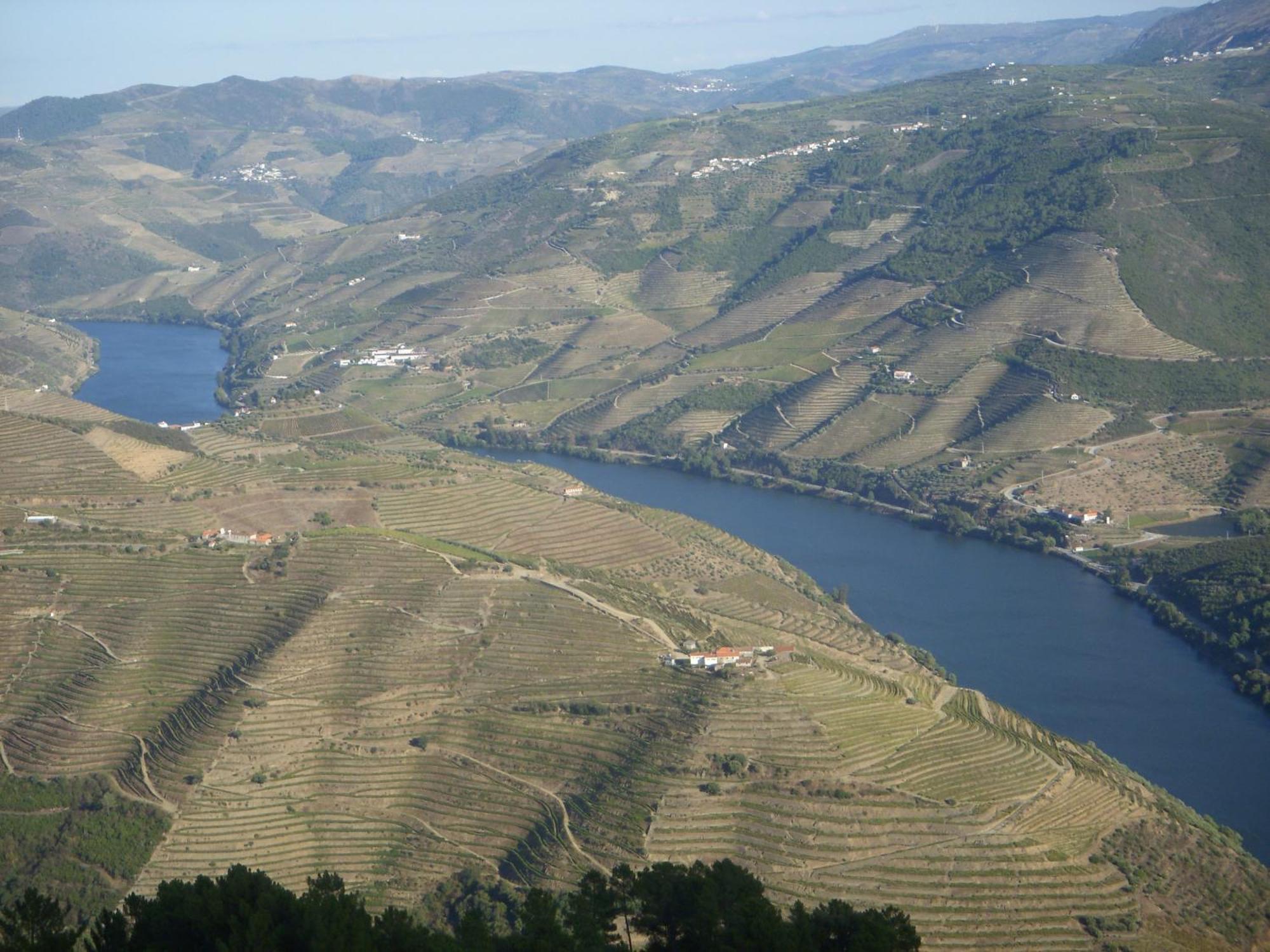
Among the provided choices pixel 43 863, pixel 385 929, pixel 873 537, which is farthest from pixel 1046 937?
pixel 873 537

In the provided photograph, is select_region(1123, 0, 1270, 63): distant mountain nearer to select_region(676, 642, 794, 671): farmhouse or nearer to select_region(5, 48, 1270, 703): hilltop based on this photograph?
select_region(5, 48, 1270, 703): hilltop

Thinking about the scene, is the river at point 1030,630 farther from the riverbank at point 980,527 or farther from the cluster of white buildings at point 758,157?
the cluster of white buildings at point 758,157

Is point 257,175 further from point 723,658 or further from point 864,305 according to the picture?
point 723,658

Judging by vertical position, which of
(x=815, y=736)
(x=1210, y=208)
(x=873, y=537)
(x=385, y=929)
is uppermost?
(x=1210, y=208)

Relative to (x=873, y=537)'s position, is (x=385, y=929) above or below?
above

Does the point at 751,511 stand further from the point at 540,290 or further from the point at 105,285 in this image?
the point at 105,285

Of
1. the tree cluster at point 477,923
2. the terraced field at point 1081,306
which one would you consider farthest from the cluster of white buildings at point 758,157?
the tree cluster at point 477,923

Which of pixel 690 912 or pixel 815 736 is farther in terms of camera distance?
pixel 815 736
